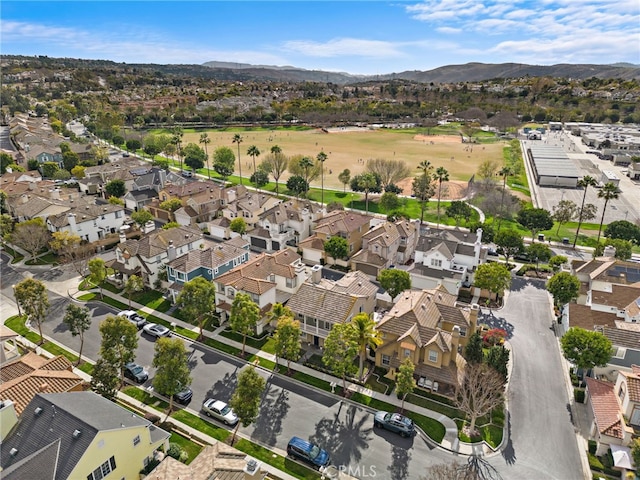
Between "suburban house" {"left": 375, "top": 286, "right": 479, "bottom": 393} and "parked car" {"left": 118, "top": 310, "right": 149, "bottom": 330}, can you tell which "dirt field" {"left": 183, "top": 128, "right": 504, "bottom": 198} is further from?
"parked car" {"left": 118, "top": 310, "right": 149, "bottom": 330}

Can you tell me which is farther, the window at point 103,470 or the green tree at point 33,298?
the green tree at point 33,298

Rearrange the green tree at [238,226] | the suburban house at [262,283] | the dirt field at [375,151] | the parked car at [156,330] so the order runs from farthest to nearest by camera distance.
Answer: the dirt field at [375,151]
the green tree at [238,226]
the suburban house at [262,283]
the parked car at [156,330]

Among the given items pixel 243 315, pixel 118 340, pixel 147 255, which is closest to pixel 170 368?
pixel 118 340

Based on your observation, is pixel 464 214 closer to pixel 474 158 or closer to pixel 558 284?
pixel 558 284

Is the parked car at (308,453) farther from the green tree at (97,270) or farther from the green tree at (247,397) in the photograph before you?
the green tree at (97,270)

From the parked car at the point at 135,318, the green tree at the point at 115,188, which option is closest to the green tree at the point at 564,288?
the parked car at the point at 135,318

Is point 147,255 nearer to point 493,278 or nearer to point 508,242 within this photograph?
point 493,278

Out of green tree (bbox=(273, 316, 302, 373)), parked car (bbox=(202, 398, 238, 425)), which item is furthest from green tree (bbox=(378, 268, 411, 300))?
parked car (bbox=(202, 398, 238, 425))
